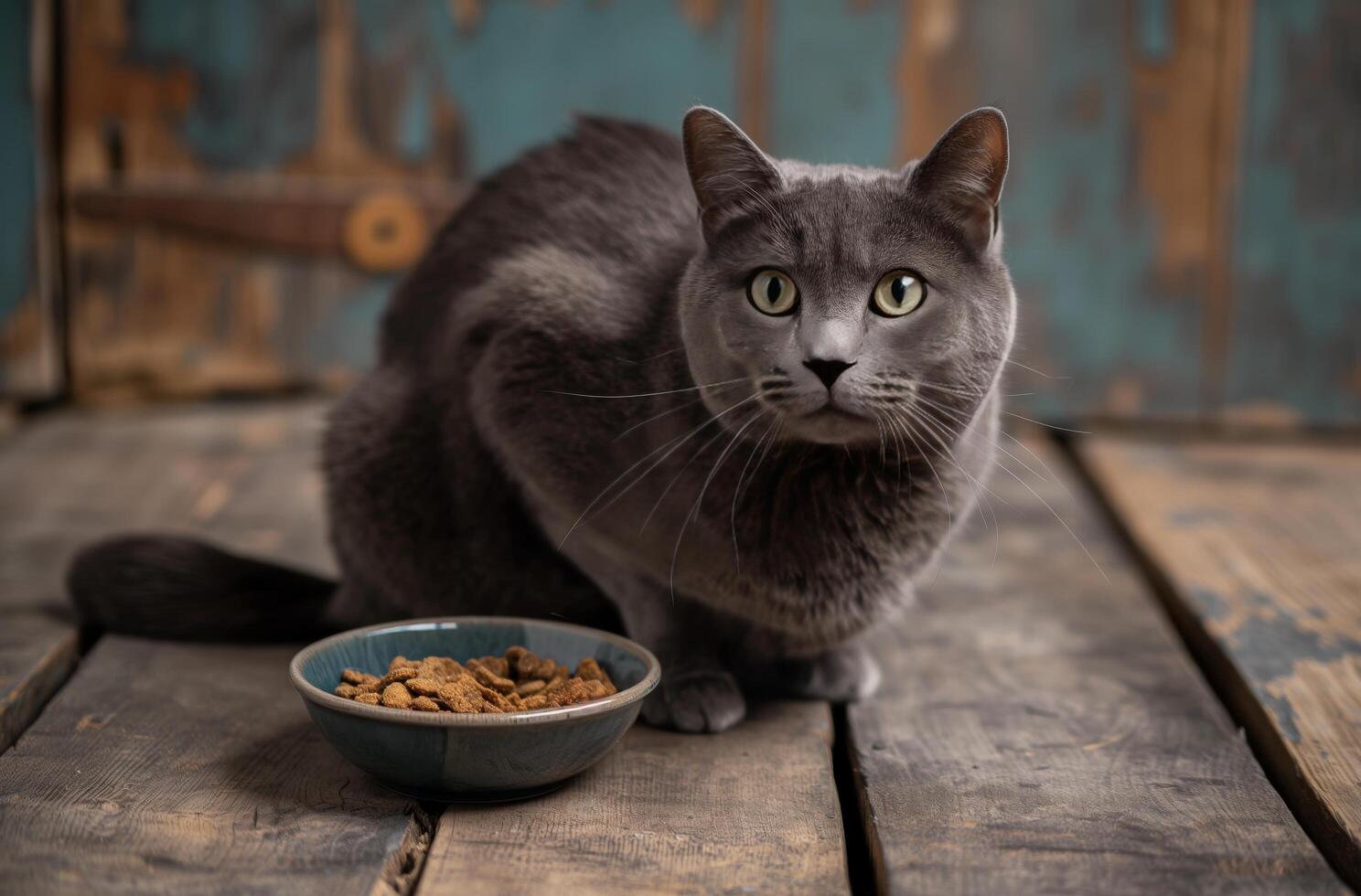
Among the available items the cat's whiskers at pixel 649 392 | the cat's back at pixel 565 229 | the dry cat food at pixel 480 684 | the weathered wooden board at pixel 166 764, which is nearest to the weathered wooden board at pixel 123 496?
the weathered wooden board at pixel 166 764

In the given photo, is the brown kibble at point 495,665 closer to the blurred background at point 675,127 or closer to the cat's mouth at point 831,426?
the cat's mouth at point 831,426

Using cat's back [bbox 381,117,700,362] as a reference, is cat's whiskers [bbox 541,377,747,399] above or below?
below

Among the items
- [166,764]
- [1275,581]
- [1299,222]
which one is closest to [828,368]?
[166,764]

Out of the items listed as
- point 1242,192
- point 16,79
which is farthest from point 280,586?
point 1242,192

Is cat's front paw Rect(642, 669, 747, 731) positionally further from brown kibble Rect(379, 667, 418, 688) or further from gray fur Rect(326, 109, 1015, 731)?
brown kibble Rect(379, 667, 418, 688)

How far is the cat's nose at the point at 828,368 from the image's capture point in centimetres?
112

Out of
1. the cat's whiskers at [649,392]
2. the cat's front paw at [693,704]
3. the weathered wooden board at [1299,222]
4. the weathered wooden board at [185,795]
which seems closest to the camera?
the weathered wooden board at [185,795]

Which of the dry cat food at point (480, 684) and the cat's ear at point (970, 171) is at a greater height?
the cat's ear at point (970, 171)

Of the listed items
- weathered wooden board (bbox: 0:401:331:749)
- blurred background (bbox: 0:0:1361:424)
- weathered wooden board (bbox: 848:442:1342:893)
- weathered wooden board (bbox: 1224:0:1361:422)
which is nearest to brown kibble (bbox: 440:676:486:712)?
weathered wooden board (bbox: 848:442:1342:893)

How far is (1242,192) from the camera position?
273 cm

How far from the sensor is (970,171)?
118cm

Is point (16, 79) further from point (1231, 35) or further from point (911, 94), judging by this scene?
point (1231, 35)

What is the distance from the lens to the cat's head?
3.74 ft

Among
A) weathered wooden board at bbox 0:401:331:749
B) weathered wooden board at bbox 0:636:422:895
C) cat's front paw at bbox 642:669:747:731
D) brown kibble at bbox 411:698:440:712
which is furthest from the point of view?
weathered wooden board at bbox 0:401:331:749
